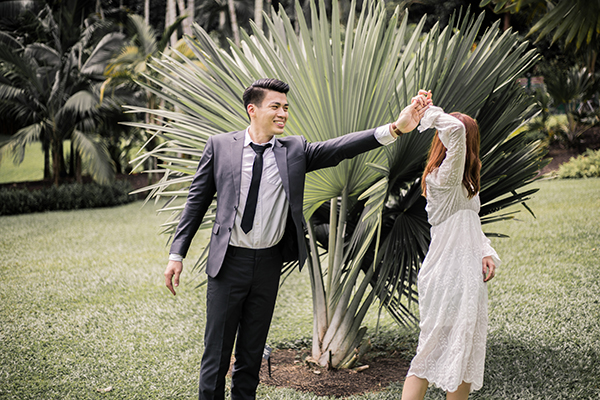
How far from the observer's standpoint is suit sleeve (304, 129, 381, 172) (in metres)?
2.38

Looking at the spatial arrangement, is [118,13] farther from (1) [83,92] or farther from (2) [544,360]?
(2) [544,360]

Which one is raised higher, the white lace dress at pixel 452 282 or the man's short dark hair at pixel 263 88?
the man's short dark hair at pixel 263 88

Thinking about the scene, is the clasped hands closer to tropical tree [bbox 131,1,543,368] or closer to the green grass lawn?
tropical tree [bbox 131,1,543,368]

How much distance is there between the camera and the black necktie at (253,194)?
94.5 inches

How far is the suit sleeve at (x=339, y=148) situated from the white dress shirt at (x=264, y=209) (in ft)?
0.61

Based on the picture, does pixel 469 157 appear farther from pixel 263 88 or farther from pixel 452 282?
pixel 263 88

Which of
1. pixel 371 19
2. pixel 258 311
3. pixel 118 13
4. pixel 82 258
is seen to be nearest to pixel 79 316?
pixel 82 258

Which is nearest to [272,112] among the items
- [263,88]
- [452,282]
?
[263,88]

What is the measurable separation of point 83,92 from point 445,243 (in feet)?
46.7

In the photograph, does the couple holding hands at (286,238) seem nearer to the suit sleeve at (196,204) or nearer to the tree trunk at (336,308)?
the suit sleeve at (196,204)

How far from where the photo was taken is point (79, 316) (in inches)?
204

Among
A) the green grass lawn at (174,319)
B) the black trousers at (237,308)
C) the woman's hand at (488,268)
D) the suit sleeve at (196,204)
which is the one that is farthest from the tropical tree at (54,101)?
the woman's hand at (488,268)

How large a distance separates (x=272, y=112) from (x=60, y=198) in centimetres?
1319

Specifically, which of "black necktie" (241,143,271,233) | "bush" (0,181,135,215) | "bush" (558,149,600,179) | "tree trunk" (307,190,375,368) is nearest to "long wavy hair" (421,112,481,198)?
"black necktie" (241,143,271,233)
